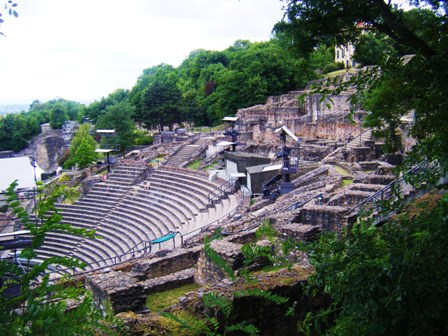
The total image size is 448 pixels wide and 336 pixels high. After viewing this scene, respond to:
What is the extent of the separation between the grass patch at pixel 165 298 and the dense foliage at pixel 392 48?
495 centimetres

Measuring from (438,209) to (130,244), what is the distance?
17.6 m

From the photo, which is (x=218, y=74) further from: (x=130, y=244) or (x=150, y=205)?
(x=130, y=244)

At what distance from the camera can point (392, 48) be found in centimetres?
700

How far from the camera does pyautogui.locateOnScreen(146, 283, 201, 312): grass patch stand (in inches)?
337

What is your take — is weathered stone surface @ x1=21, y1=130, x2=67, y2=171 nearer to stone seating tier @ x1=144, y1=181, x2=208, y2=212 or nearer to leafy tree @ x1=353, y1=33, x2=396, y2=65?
stone seating tier @ x1=144, y1=181, x2=208, y2=212

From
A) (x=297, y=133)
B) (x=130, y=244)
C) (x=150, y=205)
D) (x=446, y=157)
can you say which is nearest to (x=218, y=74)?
(x=297, y=133)

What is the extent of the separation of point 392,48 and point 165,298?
238 inches

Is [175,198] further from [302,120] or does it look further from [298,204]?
[302,120]

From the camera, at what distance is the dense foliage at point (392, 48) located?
616 centimetres

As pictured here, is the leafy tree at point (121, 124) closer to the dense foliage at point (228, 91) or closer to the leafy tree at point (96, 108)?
the dense foliage at point (228, 91)

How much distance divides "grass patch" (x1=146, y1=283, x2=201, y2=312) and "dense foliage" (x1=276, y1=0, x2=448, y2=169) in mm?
4953

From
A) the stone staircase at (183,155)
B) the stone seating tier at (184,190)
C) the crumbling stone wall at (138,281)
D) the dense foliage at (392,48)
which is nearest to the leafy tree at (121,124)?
the stone staircase at (183,155)

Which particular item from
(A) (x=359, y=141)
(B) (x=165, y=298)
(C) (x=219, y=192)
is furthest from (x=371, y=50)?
(A) (x=359, y=141)

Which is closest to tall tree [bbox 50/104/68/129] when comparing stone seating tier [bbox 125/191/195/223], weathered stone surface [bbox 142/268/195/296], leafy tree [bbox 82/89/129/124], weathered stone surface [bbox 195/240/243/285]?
leafy tree [bbox 82/89/129/124]
